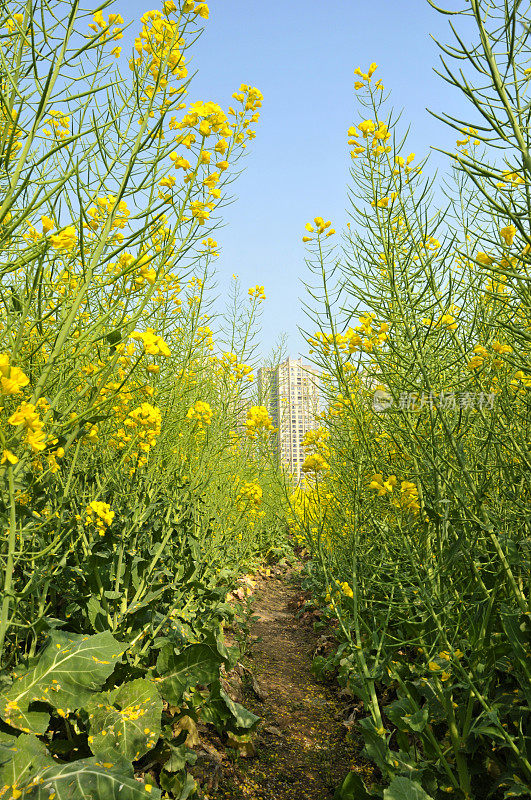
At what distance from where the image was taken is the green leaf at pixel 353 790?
7.99 feet

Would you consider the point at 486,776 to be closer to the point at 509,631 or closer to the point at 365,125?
the point at 509,631

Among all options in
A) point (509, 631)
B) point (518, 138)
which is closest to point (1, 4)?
point (518, 138)

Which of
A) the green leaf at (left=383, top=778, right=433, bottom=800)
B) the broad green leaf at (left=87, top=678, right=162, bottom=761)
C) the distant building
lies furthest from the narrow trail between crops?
the distant building

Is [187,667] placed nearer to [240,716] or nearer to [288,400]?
[240,716]

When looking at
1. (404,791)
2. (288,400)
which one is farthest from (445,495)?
(288,400)

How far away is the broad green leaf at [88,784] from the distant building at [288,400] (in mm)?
4730

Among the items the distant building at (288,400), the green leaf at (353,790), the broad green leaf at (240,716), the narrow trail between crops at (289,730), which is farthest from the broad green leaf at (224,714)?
the distant building at (288,400)

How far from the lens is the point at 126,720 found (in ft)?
7.37

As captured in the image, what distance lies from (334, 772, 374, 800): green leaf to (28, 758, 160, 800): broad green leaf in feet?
3.56

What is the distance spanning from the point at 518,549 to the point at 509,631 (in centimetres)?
40

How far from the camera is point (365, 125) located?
2621mm

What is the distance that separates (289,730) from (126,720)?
167 cm

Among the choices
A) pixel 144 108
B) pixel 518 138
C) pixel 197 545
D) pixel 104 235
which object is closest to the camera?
pixel 518 138

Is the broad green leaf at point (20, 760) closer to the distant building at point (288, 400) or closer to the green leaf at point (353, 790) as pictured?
the green leaf at point (353, 790)
